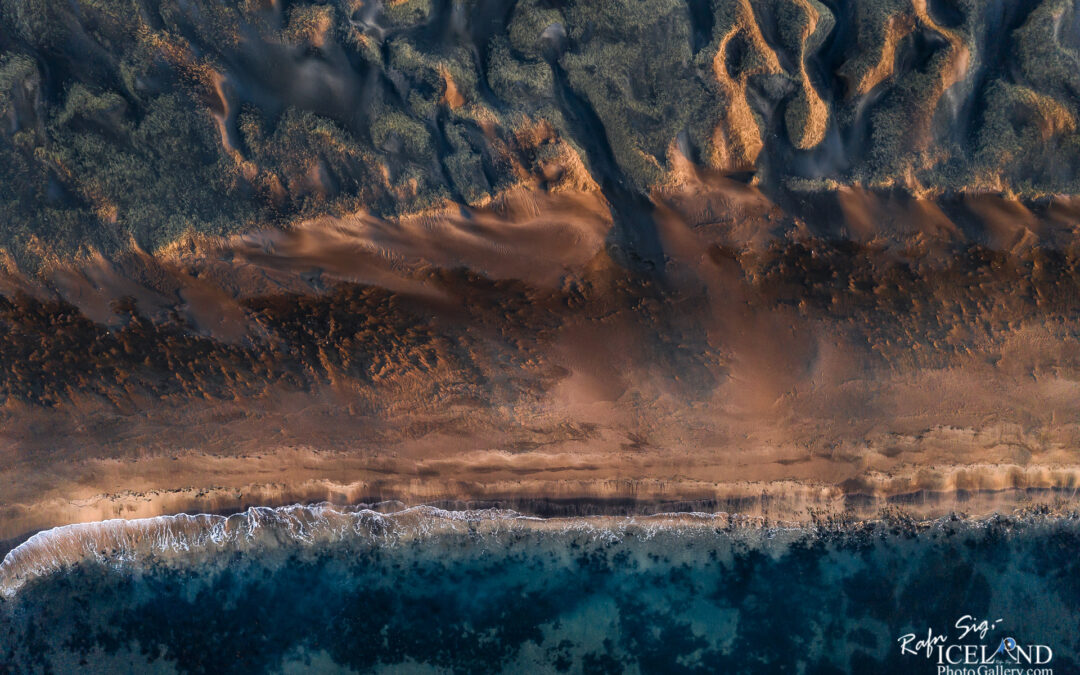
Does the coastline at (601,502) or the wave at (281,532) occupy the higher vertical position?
the coastline at (601,502)

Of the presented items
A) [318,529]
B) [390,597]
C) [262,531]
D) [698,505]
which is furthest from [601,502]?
[262,531]

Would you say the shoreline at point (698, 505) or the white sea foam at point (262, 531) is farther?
the white sea foam at point (262, 531)

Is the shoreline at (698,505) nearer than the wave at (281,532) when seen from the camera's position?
Yes

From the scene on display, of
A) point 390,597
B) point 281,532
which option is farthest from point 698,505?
point 281,532

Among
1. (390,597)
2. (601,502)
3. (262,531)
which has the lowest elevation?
(390,597)

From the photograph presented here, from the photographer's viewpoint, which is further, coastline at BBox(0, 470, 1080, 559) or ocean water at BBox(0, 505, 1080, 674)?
ocean water at BBox(0, 505, 1080, 674)

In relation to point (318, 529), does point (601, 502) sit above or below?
above

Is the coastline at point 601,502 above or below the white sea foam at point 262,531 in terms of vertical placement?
above

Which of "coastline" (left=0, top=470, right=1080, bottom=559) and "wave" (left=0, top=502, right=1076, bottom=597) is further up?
"coastline" (left=0, top=470, right=1080, bottom=559)

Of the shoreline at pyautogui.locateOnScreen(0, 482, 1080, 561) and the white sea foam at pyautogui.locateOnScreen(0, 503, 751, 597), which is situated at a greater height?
the shoreline at pyautogui.locateOnScreen(0, 482, 1080, 561)

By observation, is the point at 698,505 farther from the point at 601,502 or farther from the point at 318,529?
the point at 318,529
